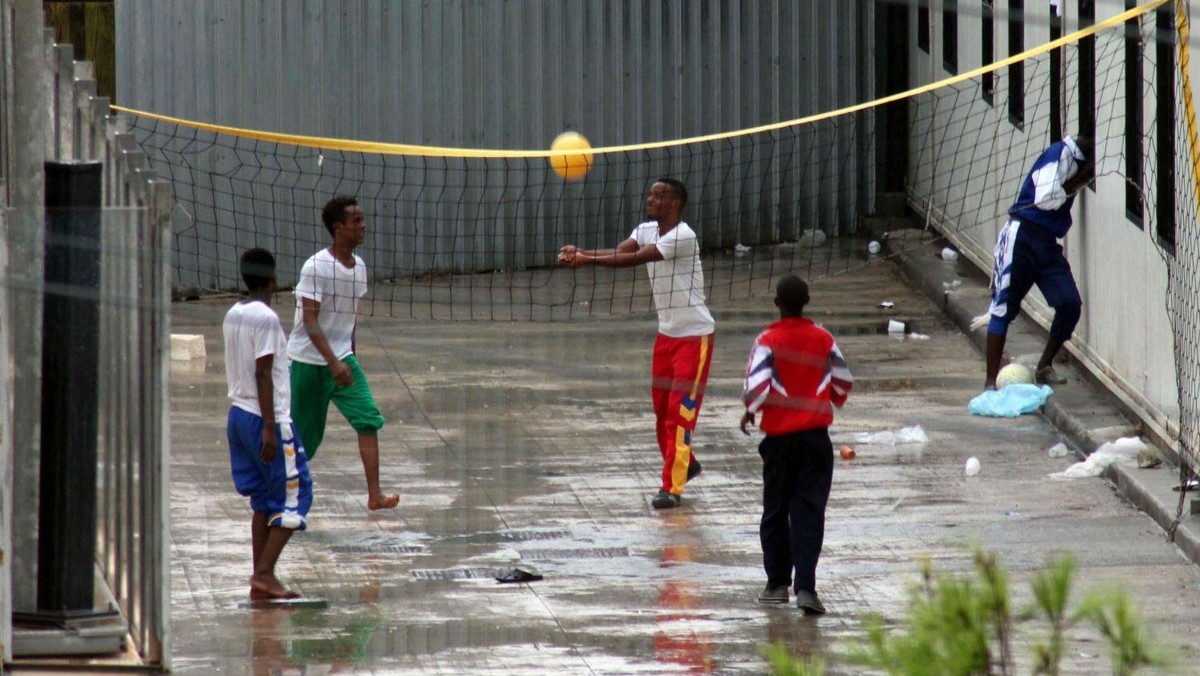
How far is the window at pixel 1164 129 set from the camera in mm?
10828

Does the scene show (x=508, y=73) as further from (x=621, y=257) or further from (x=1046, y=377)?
(x=621, y=257)

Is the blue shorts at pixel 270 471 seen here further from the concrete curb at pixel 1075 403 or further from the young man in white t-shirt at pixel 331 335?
the concrete curb at pixel 1075 403

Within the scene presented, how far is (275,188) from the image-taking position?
57.8 ft

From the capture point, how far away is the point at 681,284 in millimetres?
10250

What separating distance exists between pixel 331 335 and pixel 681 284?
1847 millimetres

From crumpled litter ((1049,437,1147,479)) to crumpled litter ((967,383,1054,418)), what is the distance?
1.53 meters

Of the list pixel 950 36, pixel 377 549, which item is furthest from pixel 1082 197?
pixel 377 549

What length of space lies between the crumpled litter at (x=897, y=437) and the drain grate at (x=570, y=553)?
2755mm

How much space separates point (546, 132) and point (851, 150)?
10.1 feet

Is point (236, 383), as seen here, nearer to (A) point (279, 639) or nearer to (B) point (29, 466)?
(A) point (279, 639)

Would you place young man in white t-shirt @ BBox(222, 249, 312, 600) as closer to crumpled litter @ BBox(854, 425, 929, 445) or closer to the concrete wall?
crumpled litter @ BBox(854, 425, 929, 445)

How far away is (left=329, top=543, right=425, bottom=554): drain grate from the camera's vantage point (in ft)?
31.1

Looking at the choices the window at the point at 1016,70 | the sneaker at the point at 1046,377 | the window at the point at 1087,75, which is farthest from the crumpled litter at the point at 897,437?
the window at the point at 1016,70

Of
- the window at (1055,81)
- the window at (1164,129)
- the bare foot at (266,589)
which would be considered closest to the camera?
the bare foot at (266,589)
